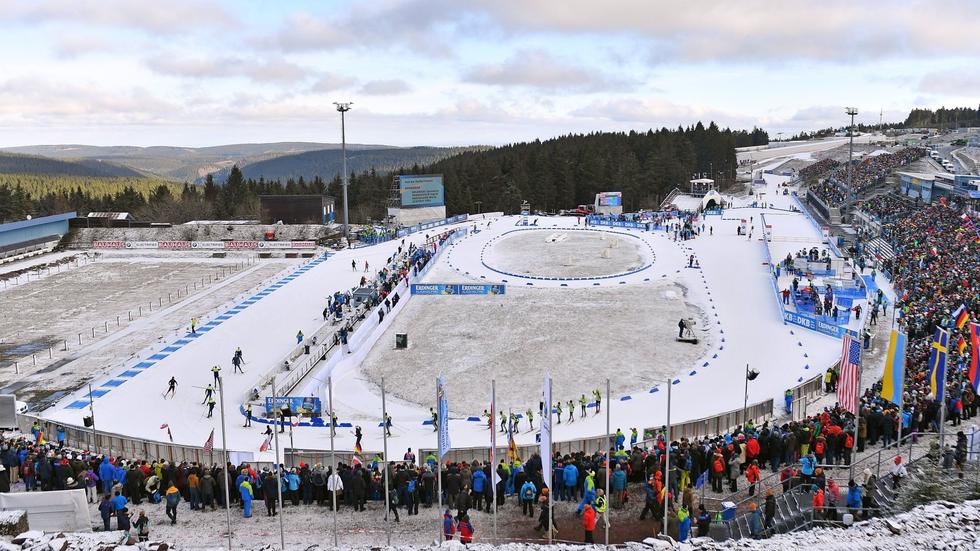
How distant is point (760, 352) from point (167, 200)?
82.5 metres

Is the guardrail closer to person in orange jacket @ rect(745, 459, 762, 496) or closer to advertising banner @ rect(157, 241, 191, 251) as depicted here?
person in orange jacket @ rect(745, 459, 762, 496)

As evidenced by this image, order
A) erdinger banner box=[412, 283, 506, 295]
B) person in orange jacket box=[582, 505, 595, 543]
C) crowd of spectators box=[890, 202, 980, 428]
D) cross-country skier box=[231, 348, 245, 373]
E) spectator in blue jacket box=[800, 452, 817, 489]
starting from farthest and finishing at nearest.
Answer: erdinger banner box=[412, 283, 506, 295]
cross-country skier box=[231, 348, 245, 373]
crowd of spectators box=[890, 202, 980, 428]
spectator in blue jacket box=[800, 452, 817, 489]
person in orange jacket box=[582, 505, 595, 543]

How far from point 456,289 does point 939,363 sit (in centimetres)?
2806

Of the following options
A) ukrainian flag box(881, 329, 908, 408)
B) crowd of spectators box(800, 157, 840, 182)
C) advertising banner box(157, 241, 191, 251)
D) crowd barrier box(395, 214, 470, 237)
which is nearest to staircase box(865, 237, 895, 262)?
ukrainian flag box(881, 329, 908, 408)

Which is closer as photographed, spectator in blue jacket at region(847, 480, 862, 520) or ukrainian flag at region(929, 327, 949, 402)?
spectator in blue jacket at region(847, 480, 862, 520)

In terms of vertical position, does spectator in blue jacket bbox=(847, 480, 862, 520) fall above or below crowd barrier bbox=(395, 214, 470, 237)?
below

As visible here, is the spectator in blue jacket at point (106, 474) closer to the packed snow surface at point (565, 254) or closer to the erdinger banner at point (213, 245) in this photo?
the packed snow surface at point (565, 254)

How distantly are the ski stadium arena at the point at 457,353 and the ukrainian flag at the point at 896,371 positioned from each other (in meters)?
4.51

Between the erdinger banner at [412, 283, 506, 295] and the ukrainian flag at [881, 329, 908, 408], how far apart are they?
89.6ft

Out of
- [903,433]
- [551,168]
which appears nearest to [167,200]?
[551,168]

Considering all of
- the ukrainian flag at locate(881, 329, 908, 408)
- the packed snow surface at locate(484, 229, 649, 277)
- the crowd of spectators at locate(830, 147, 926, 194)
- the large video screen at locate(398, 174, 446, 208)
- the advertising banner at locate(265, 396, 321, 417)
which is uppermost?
the crowd of spectators at locate(830, 147, 926, 194)

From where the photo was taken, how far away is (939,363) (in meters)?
15.9

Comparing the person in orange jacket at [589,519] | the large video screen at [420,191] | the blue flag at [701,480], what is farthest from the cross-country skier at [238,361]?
the large video screen at [420,191]

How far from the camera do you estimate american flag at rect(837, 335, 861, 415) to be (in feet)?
54.3
